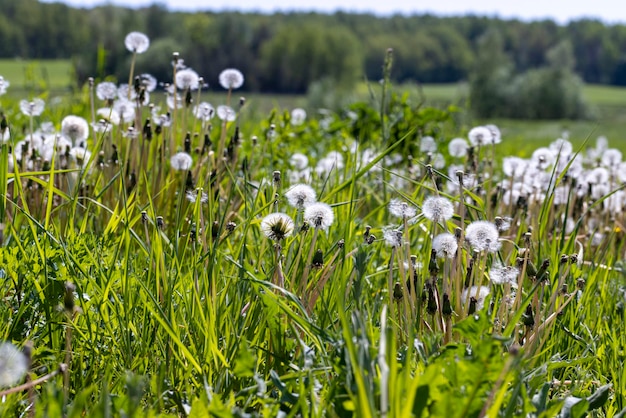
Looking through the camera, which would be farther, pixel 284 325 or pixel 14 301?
pixel 14 301

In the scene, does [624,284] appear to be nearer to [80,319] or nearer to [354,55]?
[80,319]

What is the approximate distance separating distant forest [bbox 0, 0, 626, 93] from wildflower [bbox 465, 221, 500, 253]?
186 feet

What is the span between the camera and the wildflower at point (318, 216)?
1.68 metres

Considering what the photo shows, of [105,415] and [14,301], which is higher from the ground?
[105,415]

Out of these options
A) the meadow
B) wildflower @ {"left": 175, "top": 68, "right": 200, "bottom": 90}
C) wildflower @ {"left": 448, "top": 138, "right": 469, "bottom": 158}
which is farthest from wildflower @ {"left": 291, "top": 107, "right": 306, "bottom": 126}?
the meadow

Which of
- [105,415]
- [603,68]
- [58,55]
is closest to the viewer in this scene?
[105,415]

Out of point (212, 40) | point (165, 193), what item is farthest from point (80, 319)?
point (212, 40)

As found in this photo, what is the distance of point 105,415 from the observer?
1.01 meters

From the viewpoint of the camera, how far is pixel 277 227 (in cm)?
163

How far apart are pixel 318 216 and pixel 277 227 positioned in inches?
4.3

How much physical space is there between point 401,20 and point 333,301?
144m

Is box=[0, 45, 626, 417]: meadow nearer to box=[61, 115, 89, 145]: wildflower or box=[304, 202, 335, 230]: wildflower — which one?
box=[304, 202, 335, 230]: wildflower

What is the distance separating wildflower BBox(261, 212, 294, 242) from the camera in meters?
1.63

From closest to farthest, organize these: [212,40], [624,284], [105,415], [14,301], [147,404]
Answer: [105,415], [147,404], [14,301], [624,284], [212,40]
